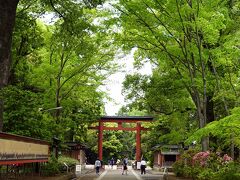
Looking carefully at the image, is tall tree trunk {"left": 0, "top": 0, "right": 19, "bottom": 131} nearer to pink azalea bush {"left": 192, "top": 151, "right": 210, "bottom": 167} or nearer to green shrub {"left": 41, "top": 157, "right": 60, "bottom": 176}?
green shrub {"left": 41, "top": 157, "right": 60, "bottom": 176}

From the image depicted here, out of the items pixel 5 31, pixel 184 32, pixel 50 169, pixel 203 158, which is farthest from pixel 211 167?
pixel 5 31

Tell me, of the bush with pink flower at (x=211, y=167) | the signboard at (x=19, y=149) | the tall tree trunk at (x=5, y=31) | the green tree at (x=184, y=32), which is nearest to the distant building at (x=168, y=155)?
the green tree at (x=184, y=32)

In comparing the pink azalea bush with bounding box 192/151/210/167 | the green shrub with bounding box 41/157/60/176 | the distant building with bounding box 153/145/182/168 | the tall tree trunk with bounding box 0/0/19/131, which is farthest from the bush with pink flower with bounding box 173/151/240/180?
the distant building with bounding box 153/145/182/168

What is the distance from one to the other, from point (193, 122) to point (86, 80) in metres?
9.85

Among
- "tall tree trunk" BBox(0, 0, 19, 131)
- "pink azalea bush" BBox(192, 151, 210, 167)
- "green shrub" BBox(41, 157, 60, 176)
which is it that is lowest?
"green shrub" BBox(41, 157, 60, 176)

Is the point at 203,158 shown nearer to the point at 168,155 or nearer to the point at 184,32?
the point at 184,32

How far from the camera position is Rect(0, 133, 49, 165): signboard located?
11.9 metres

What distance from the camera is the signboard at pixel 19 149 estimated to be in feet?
39.1

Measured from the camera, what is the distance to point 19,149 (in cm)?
1405

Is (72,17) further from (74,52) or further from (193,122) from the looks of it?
(193,122)

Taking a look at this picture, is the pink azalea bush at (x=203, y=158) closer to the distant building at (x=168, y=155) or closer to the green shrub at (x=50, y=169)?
the green shrub at (x=50, y=169)

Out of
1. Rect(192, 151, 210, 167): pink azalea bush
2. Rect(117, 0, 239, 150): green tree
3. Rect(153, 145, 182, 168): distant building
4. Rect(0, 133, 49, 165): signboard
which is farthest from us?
Rect(153, 145, 182, 168): distant building

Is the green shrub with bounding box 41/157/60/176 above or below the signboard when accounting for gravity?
below

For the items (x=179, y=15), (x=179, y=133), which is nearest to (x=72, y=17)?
(x=179, y=15)
